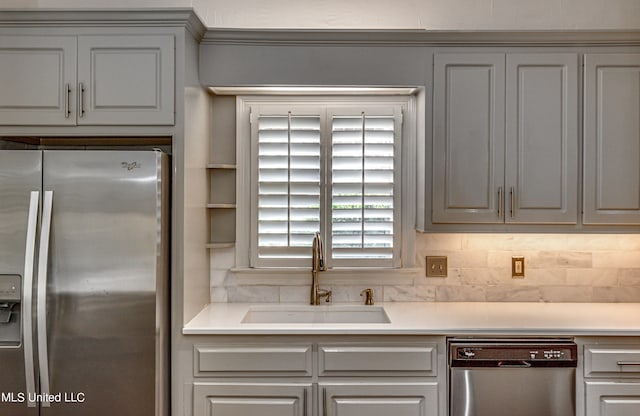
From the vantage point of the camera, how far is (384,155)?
3.16 metres

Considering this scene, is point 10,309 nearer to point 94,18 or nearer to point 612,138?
point 94,18

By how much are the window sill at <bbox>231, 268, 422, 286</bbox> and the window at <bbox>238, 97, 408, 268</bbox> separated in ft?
0.17

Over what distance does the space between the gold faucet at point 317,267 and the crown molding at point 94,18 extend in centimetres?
127

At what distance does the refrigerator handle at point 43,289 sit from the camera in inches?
94.1

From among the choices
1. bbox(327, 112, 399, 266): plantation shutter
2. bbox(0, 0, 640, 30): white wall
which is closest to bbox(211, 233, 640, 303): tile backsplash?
bbox(327, 112, 399, 266): plantation shutter

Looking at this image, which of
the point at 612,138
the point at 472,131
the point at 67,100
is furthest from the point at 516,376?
the point at 67,100

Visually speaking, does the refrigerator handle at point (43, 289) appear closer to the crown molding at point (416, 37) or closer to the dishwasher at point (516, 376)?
the crown molding at point (416, 37)

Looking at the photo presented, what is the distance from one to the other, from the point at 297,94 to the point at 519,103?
3.78 ft

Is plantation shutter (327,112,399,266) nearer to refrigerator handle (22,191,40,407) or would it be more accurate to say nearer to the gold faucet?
the gold faucet

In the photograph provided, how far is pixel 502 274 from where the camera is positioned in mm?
3215

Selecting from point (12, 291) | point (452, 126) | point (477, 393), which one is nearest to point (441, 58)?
point (452, 126)

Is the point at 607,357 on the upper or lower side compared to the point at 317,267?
lower

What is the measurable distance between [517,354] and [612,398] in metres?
0.47

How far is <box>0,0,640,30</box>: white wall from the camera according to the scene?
10.8ft
